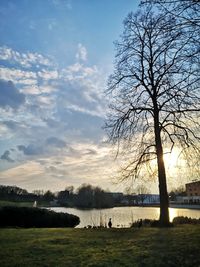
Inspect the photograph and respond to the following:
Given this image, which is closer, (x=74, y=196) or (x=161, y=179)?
(x=161, y=179)

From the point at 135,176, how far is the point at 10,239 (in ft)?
34.2

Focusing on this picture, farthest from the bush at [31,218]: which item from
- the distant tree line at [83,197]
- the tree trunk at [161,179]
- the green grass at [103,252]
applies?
the distant tree line at [83,197]

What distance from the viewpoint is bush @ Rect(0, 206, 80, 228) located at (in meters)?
22.7

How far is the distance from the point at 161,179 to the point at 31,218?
390 inches

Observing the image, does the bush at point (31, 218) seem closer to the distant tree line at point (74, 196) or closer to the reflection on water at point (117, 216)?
the reflection on water at point (117, 216)

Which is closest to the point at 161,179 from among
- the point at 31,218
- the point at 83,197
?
the point at 31,218

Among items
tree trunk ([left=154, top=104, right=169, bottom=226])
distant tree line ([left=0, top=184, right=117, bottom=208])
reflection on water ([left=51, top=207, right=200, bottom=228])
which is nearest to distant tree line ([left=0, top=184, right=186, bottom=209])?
distant tree line ([left=0, top=184, right=117, bottom=208])

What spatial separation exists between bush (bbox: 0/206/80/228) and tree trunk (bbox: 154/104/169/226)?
8.17 metres

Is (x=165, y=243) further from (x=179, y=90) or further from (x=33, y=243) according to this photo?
(x=179, y=90)

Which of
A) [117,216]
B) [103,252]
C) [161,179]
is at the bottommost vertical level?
[103,252]

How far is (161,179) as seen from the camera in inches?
768

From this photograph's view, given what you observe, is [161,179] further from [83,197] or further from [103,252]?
[83,197]

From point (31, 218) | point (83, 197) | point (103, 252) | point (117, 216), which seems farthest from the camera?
point (83, 197)

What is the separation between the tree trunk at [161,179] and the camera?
18.8 metres
